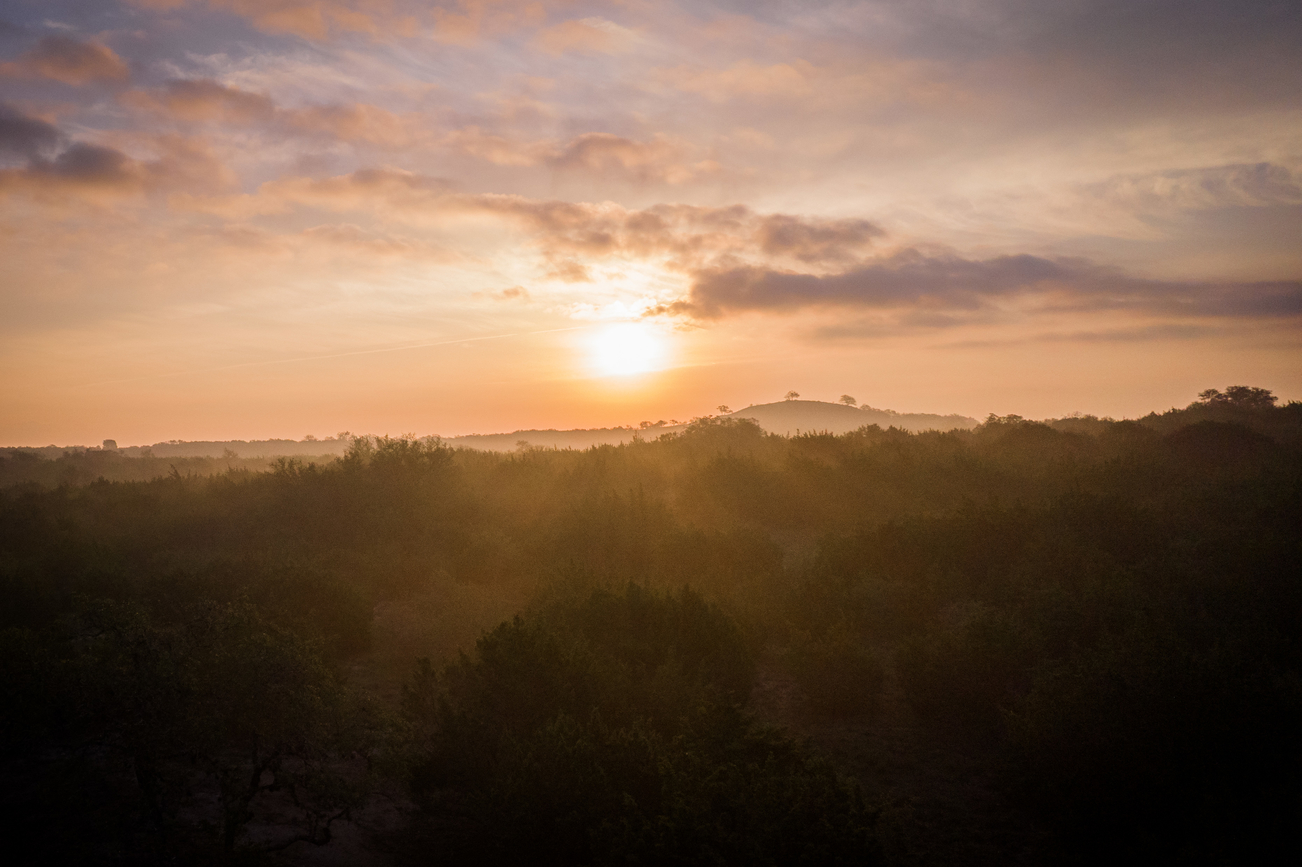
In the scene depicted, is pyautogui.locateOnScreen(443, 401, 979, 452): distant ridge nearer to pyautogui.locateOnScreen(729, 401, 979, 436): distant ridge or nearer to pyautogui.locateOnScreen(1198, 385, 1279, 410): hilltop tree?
pyautogui.locateOnScreen(729, 401, 979, 436): distant ridge

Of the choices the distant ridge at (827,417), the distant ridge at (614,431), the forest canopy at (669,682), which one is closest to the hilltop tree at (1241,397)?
the forest canopy at (669,682)

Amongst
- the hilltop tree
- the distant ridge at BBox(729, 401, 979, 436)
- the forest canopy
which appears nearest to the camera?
the forest canopy

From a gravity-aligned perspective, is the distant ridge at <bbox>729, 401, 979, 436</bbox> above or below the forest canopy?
above

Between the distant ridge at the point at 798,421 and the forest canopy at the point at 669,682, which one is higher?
the distant ridge at the point at 798,421

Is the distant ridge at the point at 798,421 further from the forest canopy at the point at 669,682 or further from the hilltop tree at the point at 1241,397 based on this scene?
the forest canopy at the point at 669,682

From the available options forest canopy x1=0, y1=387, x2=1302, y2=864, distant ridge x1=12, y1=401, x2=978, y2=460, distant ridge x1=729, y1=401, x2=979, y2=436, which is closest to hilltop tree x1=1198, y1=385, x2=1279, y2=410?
forest canopy x1=0, y1=387, x2=1302, y2=864

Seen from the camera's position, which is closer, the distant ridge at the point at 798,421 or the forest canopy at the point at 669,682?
the forest canopy at the point at 669,682

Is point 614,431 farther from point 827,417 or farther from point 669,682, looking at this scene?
point 669,682

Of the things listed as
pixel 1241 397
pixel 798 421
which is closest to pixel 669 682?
pixel 1241 397

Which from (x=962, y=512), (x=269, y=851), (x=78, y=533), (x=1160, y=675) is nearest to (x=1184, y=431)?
(x=962, y=512)

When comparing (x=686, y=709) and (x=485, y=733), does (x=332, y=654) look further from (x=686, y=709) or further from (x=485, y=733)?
(x=686, y=709)

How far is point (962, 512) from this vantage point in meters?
16.4

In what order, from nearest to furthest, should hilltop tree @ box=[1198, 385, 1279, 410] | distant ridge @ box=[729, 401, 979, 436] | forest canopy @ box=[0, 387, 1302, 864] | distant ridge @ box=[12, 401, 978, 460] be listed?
forest canopy @ box=[0, 387, 1302, 864] → hilltop tree @ box=[1198, 385, 1279, 410] → distant ridge @ box=[12, 401, 978, 460] → distant ridge @ box=[729, 401, 979, 436]

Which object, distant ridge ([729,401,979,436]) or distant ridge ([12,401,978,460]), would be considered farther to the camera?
distant ridge ([729,401,979,436])
